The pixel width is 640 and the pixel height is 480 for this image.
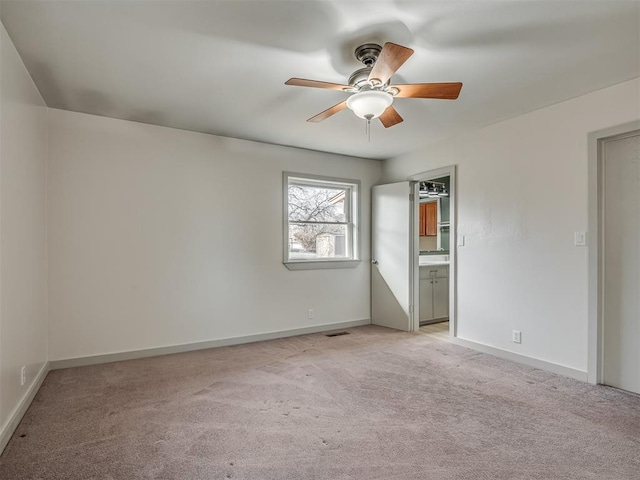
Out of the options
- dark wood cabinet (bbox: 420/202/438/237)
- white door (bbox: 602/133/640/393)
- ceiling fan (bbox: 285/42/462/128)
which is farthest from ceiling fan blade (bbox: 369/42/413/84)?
dark wood cabinet (bbox: 420/202/438/237)

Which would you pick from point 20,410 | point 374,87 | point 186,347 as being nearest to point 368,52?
point 374,87

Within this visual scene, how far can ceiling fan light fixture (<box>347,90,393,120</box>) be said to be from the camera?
2264 millimetres

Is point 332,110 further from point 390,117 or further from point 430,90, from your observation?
point 430,90

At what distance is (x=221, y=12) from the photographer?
200cm

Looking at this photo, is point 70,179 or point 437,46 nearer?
point 437,46

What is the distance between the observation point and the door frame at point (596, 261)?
3.02 metres

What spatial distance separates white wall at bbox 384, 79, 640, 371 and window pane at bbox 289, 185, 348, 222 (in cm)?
165

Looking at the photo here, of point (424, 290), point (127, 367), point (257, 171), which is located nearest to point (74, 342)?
point (127, 367)

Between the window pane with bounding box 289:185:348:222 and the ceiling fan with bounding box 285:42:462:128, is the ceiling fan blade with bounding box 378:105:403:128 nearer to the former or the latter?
the ceiling fan with bounding box 285:42:462:128

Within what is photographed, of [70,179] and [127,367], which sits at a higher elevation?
[70,179]

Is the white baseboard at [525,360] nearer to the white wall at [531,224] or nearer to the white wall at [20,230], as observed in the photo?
the white wall at [531,224]

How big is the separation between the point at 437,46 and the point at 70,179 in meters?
3.37

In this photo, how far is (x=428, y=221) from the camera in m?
6.87

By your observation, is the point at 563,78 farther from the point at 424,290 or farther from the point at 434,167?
the point at 424,290
